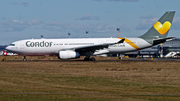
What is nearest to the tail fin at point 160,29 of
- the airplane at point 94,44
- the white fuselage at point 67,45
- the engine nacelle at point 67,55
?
the airplane at point 94,44

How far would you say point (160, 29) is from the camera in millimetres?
42906

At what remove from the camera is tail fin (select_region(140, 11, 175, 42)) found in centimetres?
4253

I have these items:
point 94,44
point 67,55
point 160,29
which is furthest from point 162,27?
point 67,55

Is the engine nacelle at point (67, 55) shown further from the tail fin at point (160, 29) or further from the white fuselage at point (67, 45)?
the tail fin at point (160, 29)

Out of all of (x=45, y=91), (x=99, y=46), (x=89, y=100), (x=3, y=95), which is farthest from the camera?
(x=99, y=46)

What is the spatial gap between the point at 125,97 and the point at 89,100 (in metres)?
1.68

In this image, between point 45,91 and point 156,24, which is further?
point 156,24

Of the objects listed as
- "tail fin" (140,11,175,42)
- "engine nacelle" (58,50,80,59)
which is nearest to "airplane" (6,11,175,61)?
"tail fin" (140,11,175,42)

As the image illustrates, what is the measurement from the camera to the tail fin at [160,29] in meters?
42.5

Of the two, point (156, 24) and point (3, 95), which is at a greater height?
point (156, 24)

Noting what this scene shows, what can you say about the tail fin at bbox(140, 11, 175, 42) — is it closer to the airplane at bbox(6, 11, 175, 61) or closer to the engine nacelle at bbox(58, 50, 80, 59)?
the airplane at bbox(6, 11, 175, 61)

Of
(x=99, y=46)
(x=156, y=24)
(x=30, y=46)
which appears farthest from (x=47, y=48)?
(x=156, y=24)

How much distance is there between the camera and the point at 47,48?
41.6 meters

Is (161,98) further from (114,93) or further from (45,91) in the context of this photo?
(45,91)
